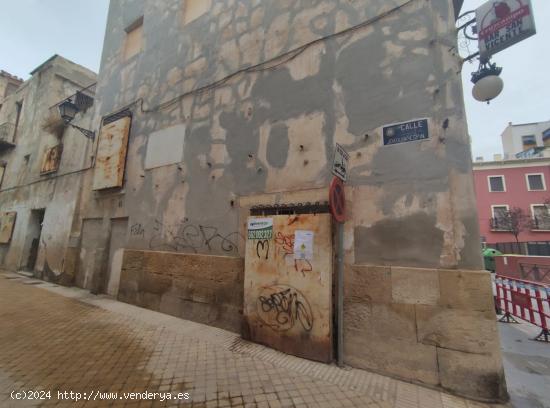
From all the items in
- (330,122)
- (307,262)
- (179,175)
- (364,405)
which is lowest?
(364,405)

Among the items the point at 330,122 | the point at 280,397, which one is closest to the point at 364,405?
the point at 280,397

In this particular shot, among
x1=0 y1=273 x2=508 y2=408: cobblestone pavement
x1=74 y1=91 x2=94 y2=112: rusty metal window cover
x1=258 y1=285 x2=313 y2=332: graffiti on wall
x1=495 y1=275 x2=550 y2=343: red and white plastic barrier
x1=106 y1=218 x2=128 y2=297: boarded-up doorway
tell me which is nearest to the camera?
x1=0 y1=273 x2=508 y2=408: cobblestone pavement

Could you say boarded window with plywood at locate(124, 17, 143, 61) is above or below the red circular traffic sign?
above

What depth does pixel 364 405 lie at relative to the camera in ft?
8.30

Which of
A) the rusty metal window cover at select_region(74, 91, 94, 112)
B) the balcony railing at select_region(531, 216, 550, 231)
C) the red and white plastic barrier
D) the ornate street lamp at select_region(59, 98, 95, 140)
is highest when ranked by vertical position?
the rusty metal window cover at select_region(74, 91, 94, 112)

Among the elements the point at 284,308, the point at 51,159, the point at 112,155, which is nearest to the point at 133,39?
the point at 112,155

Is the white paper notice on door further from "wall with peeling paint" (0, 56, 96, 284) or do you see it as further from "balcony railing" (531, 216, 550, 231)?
"balcony railing" (531, 216, 550, 231)

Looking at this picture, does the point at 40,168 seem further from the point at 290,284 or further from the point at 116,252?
the point at 290,284

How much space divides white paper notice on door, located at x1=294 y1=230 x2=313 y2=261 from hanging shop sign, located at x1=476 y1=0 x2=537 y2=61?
11.5ft

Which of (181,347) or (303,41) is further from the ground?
(303,41)

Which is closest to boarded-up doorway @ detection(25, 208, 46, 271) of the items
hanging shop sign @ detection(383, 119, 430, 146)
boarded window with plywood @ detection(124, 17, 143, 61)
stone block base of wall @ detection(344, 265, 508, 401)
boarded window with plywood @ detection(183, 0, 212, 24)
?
boarded window with plywood @ detection(124, 17, 143, 61)

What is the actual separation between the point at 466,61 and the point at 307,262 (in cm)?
361

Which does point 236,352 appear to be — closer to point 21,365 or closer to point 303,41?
point 21,365

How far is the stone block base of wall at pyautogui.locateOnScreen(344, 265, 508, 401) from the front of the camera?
2729 millimetres
